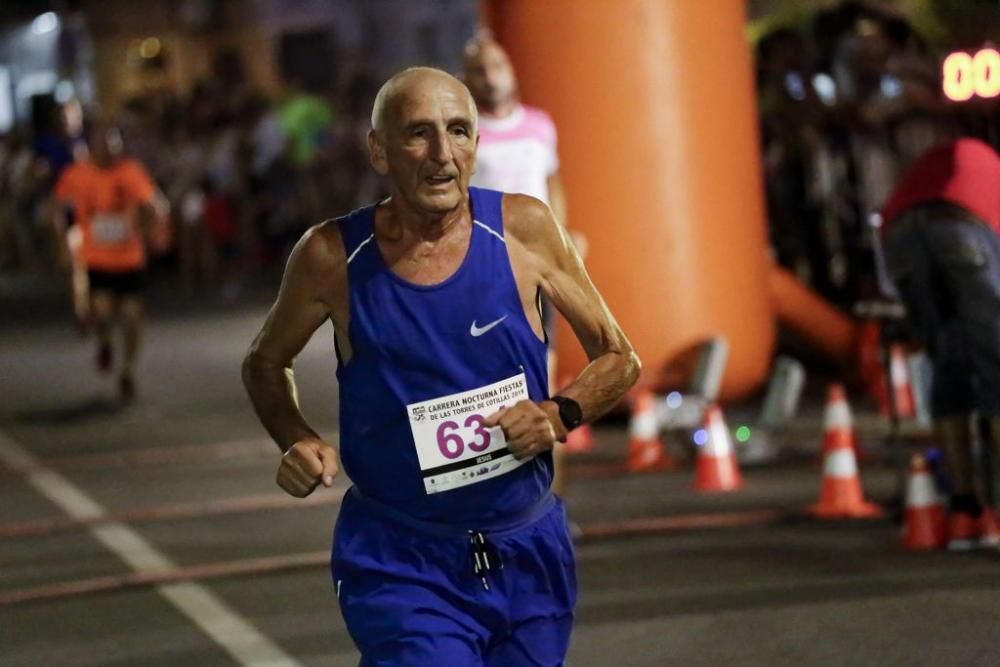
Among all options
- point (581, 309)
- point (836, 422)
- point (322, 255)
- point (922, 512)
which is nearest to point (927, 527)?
point (922, 512)

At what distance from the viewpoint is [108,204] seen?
1612cm

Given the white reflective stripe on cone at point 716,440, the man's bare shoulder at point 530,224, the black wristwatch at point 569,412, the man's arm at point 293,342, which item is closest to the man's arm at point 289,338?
the man's arm at point 293,342

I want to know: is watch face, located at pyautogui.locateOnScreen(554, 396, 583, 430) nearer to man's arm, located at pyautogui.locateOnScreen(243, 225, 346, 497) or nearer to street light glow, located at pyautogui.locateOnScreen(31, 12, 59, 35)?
man's arm, located at pyautogui.locateOnScreen(243, 225, 346, 497)

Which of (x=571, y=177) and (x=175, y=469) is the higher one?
(x=571, y=177)

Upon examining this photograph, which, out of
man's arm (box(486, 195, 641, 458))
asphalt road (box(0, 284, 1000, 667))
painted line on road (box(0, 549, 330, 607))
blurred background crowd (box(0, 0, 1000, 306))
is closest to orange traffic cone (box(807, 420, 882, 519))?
asphalt road (box(0, 284, 1000, 667))

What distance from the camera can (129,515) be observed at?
10.9 m

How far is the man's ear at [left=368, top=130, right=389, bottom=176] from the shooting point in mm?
4918

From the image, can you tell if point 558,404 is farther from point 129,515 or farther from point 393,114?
point 129,515

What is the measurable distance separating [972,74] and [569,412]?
4.36 m

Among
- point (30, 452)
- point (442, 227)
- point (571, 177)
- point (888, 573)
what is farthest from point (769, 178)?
point (442, 227)

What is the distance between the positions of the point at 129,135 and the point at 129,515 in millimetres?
20084

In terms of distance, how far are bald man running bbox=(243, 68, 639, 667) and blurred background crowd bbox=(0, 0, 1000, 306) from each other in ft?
14.8

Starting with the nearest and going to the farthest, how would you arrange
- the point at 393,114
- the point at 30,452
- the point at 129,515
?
the point at 393,114 → the point at 129,515 → the point at 30,452

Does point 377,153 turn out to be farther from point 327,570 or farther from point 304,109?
point 304,109
